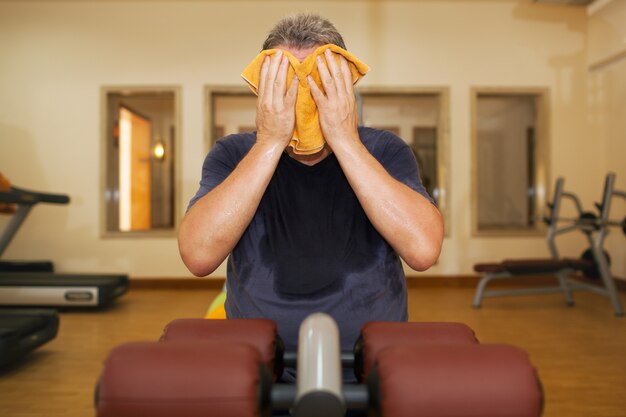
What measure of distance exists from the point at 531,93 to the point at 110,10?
15.5ft

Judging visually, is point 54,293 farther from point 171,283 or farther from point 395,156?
point 395,156

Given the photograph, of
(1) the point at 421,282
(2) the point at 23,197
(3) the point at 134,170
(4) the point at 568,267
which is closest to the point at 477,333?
(4) the point at 568,267

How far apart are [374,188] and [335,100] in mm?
169

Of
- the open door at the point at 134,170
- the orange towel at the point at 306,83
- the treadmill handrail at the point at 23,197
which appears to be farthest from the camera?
the open door at the point at 134,170

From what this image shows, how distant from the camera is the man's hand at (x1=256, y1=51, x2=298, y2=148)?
827 mm

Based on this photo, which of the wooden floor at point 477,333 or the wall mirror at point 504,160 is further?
the wall mirror at point 504,160

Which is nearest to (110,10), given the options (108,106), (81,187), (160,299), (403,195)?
(108,106)

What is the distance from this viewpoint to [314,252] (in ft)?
3.14

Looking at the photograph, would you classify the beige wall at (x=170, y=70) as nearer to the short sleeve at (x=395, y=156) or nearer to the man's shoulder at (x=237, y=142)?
the man's shoulder at (x=237, y=142)

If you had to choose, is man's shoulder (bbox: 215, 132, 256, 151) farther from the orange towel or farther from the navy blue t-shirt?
the orange towel

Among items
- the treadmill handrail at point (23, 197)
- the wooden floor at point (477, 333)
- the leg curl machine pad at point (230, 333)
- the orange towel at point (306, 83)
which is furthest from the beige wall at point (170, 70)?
the leg curl machine pad at point (230, 333)

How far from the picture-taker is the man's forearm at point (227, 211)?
33.4 inches

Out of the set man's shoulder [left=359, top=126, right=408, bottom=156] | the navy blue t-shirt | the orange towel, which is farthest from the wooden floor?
the orange towel

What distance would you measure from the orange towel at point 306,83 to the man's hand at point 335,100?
0.01 m
